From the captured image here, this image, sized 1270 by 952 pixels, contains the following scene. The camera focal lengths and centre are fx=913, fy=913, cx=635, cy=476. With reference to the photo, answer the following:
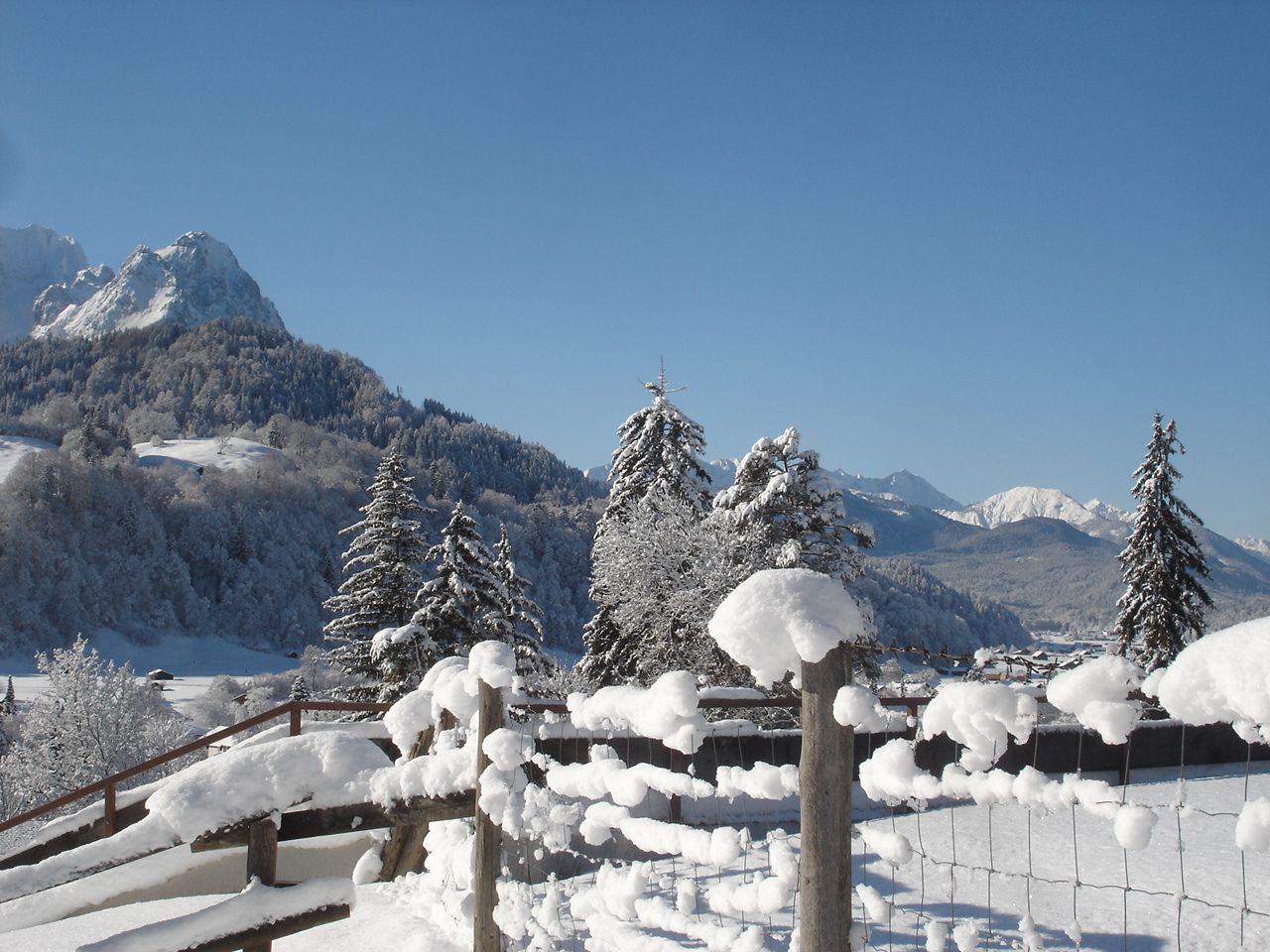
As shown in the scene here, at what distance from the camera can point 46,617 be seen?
89625 mm

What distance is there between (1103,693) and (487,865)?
2785 millimetres

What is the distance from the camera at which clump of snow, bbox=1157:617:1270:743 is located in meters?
1.83

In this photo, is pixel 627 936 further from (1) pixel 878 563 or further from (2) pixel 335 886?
(1) pixel 878 563

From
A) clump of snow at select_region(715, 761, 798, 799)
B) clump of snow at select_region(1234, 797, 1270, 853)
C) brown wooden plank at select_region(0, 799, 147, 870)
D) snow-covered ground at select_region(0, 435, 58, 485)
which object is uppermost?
snow-covered ground at select_region(0, 435, 58, 485)

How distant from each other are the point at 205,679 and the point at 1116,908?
8741 centimetres

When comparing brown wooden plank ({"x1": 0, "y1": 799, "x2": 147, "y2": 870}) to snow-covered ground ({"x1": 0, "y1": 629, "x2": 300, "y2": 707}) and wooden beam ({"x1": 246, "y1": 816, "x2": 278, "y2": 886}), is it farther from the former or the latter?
snow-covered ground ({"x1": 0, "y1": 629, "x2": 300, "y2": 707})

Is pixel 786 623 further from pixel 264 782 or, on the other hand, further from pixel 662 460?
pixel 662 460

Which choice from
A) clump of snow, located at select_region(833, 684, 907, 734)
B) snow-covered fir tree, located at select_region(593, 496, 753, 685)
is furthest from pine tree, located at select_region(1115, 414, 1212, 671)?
clump of snow, located at select_region(833, 684, 907, 734)

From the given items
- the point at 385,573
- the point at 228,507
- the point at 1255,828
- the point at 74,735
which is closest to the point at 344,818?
the point at 1255,828

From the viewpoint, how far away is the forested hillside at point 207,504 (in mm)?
95500

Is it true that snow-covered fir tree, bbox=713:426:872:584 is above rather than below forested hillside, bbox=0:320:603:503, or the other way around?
below

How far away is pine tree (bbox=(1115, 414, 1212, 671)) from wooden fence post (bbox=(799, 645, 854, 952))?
26.0 m

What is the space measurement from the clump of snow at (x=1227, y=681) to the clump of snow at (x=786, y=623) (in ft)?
2.56

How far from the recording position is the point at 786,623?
254 centimetres
